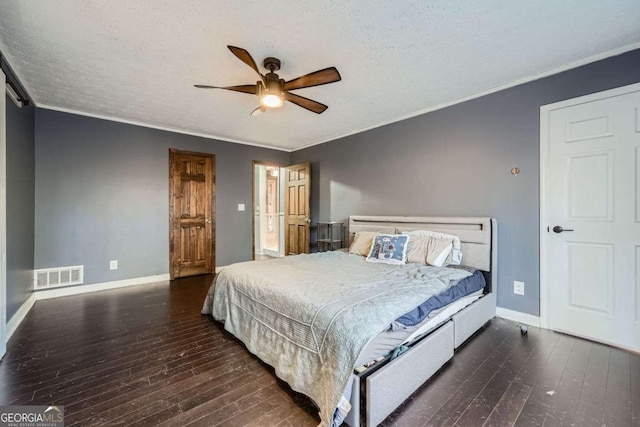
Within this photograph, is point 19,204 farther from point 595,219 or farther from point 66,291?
point 595,219

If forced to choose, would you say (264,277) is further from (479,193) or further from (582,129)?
(582,129)

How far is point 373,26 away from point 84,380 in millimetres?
3212

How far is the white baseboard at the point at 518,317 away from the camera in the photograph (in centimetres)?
273

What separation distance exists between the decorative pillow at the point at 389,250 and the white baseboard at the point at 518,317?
3.76 ft

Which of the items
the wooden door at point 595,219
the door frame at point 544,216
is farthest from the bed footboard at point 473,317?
the wooden door at point 595,219

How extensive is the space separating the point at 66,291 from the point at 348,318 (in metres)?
4.22

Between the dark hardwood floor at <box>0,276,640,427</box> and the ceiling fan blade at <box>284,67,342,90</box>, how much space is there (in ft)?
7.57

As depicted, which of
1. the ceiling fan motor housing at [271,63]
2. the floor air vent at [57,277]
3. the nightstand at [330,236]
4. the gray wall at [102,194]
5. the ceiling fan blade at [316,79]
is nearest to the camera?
the ceiling fan blade at [316,79]

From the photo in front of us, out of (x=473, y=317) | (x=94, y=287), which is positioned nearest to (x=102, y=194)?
(x=94, y=287)

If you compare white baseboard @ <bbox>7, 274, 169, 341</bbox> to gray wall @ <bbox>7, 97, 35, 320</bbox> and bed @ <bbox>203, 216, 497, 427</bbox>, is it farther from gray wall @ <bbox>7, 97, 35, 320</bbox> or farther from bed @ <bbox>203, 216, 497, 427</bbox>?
bed @ <bbox>203, 216, 497, 427</bbox>

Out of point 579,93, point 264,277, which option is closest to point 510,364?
point 264,277

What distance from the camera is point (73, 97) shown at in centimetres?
327

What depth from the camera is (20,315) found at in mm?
2814

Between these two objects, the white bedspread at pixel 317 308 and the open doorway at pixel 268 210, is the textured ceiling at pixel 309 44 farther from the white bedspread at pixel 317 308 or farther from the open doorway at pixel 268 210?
the open doorway at pixel 268 210
